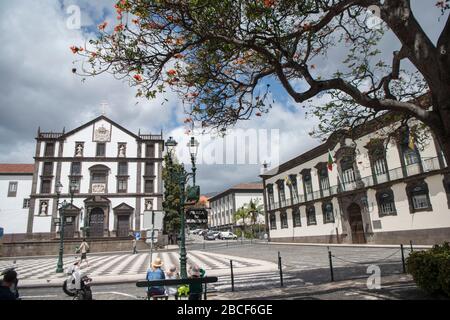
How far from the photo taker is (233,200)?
7206 cm

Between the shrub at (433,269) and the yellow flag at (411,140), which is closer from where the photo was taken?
the shrub at (433,269)

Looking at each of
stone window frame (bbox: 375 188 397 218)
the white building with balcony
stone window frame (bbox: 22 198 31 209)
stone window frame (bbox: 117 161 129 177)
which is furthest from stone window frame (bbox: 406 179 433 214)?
stone window frame (bbox: 22 198 31 209)

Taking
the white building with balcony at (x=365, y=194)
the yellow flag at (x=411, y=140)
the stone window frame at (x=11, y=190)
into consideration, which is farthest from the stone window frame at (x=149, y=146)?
the yellow flag at (x=411, y=140)

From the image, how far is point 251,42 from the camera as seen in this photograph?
7.43m

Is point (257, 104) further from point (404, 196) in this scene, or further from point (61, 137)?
point (61, 137)

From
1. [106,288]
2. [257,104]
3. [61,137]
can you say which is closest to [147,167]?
[61,137]

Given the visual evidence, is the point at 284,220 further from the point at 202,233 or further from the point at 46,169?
the point at 202,233

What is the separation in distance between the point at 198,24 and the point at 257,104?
3.09 meters

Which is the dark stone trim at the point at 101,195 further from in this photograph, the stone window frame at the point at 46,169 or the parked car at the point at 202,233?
the parked car at the point at 202,233

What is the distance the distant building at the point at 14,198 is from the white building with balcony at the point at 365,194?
35.6 meters

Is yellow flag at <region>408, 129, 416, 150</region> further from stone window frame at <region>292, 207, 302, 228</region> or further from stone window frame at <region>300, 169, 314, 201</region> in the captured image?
stone window frame at <region>292, 207, 302, 228</region>

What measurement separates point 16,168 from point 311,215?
1719 inches

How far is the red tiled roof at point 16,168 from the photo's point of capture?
46.2 m
